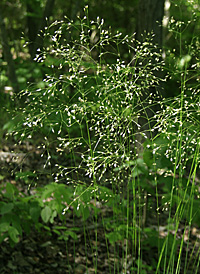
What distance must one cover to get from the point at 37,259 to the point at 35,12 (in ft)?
8.60

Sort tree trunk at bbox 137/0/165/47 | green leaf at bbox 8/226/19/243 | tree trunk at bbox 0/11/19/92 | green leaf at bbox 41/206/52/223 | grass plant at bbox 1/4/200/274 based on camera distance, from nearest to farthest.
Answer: grass plant at bbox 1/4/200/274, green leaf at bbox 8/226/19/243, green leaf at bbox 41/206/52/223, tree trunk at bbox 137/0/165/47, tree trunk at bbox 0/11/19/92

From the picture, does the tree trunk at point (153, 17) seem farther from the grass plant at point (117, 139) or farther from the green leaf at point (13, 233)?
the green leaf at point (13, 233)

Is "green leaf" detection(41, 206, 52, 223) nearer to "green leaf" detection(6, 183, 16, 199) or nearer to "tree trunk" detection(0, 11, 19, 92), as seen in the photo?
"green leaf" detection(6, 183, 16, 199)

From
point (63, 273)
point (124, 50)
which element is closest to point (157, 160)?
point (63, 273)

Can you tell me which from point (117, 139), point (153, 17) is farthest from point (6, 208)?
point (153, 17)

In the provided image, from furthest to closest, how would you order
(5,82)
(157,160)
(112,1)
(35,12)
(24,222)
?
(112,1), (35,12), (5,82), (24,222), (157,160)

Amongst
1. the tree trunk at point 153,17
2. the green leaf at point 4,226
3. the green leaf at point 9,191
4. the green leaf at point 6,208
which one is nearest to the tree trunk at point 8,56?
the tree trunk at point 153,17

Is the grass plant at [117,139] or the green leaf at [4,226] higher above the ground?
the grass plant at [117,139]

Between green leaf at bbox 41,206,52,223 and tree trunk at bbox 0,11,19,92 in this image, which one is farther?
tree trunk at bbox 0,11,19,92

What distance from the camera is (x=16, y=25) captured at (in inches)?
216

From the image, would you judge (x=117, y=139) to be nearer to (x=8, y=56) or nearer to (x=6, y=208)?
(x=6, y=208)

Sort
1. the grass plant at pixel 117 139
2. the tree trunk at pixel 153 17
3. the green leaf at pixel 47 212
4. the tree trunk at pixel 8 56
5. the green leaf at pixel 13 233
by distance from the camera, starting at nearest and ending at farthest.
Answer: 1. the grass plant at pixel 117 139
2. the green leaf at pixel 13 233
3. the green leaf at pixel 47 212
4. the tree trunk at pixel 153 17
5. the tree trunk at pixel 8 56

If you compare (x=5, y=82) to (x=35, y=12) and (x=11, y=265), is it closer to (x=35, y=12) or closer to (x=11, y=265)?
(x=35, y=12)

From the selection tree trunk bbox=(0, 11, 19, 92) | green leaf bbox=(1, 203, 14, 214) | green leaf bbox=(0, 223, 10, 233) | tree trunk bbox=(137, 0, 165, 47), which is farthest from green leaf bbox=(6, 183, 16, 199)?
tree trunk bbox=(137, 0, 165, 47)
